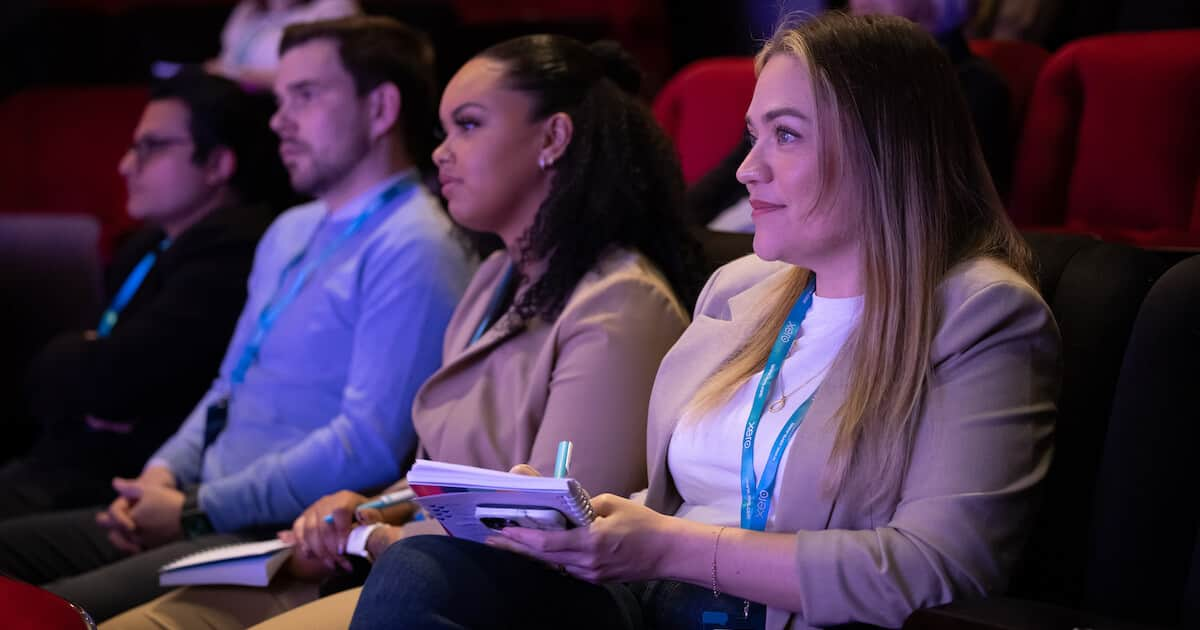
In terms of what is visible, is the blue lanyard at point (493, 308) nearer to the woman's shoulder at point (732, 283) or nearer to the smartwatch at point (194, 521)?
the woman's shoulder at point (732, 283)

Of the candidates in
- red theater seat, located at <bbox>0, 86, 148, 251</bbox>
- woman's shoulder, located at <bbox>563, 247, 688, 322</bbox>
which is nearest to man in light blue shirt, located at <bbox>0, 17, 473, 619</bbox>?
woman's shoulder, located at <bbox>563, 247, 688, 322</bbox>

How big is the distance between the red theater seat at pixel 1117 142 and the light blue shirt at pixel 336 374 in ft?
3.60

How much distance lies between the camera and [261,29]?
4086 mm

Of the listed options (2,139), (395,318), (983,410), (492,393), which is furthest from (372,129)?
(2,139)

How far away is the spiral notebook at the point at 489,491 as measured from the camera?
1374mm

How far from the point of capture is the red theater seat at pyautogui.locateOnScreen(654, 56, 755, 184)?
2902mm

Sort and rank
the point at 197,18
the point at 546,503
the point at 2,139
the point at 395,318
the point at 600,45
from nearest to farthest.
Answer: the point at 546,503 → the point at 600,45 → the point at 395,318 → the point at 2,139 → the point at 197,18

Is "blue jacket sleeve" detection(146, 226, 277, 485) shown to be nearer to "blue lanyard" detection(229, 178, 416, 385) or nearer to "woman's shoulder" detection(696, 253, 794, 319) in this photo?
"blue lanyard" detection(229, 178, 416, 385)

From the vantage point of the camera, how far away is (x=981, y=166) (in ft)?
5.19

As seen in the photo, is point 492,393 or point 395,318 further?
point 395,318

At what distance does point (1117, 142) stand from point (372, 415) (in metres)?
1.41

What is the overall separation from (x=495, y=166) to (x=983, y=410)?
0.99 metres

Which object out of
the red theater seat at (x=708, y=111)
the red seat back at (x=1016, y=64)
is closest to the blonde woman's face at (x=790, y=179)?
the red seat back at (x=1016, y=64)

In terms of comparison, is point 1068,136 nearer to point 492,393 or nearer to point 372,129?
point 492,393
